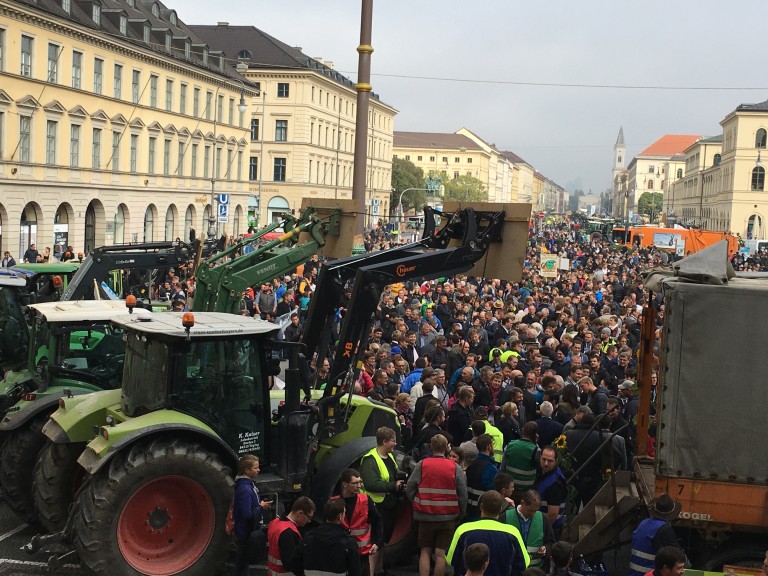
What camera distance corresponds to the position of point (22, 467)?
980 centimetres

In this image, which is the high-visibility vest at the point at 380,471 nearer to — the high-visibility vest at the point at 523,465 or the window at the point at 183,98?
the high-visibility vest at the point at 523,465

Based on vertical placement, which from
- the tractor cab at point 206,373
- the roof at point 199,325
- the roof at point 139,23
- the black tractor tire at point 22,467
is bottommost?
the black tractor tire at point 22,467

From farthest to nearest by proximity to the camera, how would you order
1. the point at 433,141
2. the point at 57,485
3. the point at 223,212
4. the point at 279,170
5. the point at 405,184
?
1. the point at 433,141
2. the point at 405,184
3. the point at 279,170
4. the point at 223,212
5. the point at 57,485

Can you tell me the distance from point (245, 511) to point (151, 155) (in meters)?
46.4

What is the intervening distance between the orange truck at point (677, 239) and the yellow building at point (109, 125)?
23.9 metres

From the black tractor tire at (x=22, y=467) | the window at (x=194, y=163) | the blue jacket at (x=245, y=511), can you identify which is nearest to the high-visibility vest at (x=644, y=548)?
the blue jacket at (x=245, y=511)

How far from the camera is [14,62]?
3884 cm

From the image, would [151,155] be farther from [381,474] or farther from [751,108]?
[751,108]

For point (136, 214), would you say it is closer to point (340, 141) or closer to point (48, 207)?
point (48, 207)

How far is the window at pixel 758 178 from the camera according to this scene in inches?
3932

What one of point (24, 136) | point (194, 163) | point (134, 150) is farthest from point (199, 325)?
point (194, 163)

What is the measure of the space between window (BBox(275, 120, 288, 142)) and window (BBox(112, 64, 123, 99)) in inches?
1265

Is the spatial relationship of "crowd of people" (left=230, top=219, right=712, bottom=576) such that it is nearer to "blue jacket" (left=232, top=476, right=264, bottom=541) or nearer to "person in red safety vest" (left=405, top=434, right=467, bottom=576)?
"person in red safety vest" (left=405, top=434, right=467, bottom=576)

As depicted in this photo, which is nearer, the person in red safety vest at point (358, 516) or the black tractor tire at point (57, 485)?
the person in red safety vest at point (358, 516)
